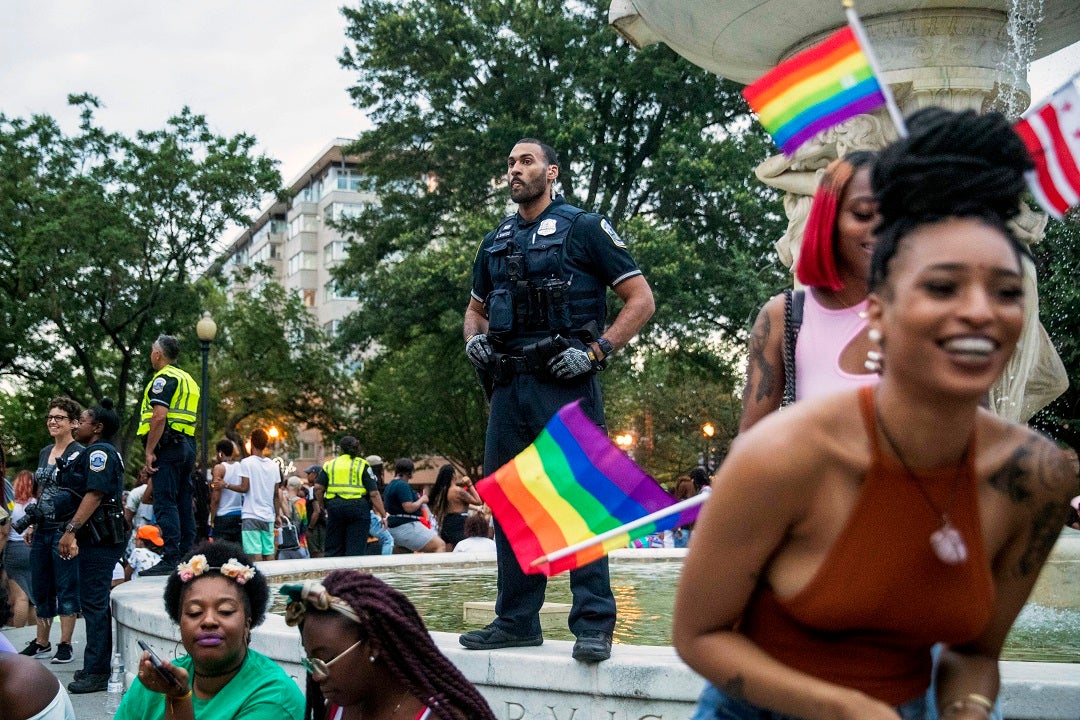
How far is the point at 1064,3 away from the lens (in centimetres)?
713

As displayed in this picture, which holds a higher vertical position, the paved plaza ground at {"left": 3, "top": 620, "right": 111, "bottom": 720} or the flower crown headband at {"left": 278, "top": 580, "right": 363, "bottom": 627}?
the flower crown headband at {"left": 278, "top": 580, "right": 363, "bottom": 627}

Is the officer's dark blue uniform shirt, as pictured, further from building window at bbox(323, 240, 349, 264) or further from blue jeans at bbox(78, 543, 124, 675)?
building window at bbox(323, 240, 349, 264)

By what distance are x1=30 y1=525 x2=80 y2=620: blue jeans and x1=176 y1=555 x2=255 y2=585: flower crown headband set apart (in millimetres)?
4561

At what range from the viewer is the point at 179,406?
10078mm

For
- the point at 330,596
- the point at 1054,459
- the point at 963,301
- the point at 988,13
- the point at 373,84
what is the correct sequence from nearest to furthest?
the point at 963,301 → the point at 1054,459 → the point at 330,596 → the point at 988,13 → the point at 373,84

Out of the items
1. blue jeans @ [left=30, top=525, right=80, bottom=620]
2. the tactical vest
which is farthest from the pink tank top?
blue jeans @ [left=30, top=525, right=80, bottom=620]

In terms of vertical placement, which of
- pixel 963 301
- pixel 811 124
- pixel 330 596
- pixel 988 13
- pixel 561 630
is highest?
pixel 988 13

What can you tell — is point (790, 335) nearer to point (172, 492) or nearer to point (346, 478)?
point (172, 492)

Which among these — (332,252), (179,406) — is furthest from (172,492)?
(332,252)

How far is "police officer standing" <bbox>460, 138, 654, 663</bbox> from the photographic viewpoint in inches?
198

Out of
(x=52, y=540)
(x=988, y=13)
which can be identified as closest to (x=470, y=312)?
(x=988, y=13)

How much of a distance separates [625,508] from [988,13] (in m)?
5.59

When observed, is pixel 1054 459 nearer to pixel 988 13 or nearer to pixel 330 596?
pixel 330 596

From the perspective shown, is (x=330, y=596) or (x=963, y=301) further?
(x=330, y=596)
